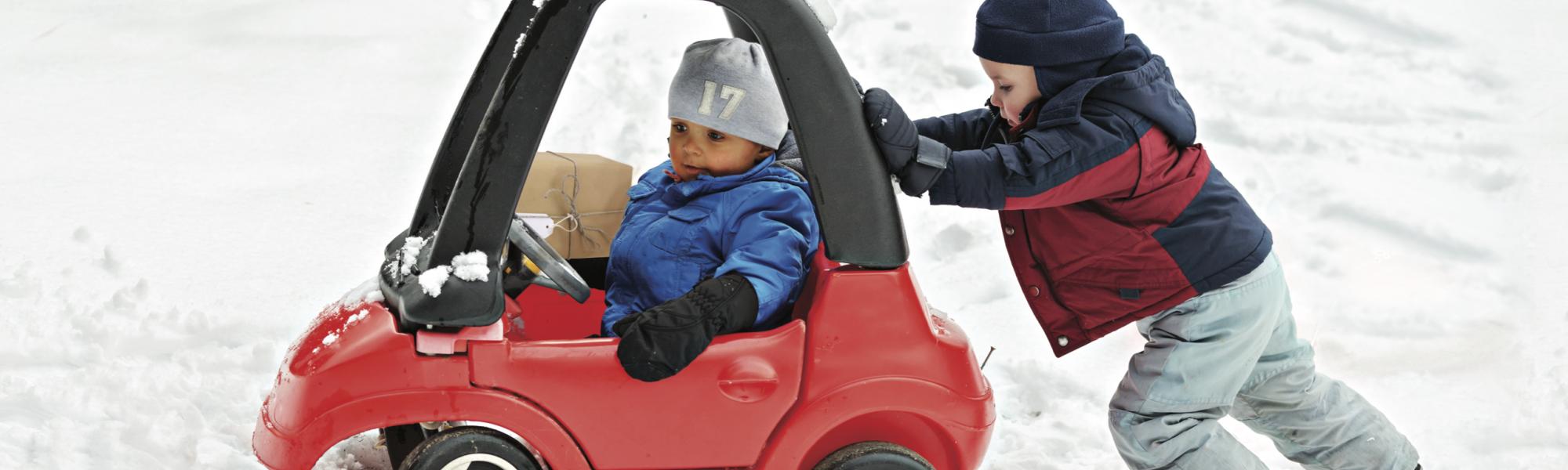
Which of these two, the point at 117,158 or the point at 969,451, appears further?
the point at 117,158

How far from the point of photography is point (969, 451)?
2.33 metres

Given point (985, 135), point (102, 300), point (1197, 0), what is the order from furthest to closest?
1. point (1197, 0)
2. point (102, 300)
3. point (985, 135)

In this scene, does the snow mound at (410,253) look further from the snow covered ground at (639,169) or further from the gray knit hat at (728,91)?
the snow covered ground at (639,169)

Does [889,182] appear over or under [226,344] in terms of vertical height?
over

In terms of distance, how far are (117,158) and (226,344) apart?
217cm

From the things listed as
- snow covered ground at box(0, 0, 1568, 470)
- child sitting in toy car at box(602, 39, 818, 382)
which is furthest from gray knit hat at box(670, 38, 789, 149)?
snow covered ground at box(0, 0, 1568, 470)

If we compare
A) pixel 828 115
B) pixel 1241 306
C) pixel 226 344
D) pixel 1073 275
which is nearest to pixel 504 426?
pixel 828 115

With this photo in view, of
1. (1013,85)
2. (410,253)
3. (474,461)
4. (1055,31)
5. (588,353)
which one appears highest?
(1055,31)

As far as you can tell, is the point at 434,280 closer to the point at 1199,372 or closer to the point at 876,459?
the point at 876,459

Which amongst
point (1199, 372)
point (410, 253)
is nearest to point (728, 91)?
point (410, 253)

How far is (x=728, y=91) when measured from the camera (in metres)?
2.38

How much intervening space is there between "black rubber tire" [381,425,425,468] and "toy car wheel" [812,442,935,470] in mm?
789

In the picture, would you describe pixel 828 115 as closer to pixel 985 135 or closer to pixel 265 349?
pixel 985 135

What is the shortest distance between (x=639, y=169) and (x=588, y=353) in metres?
2.57
